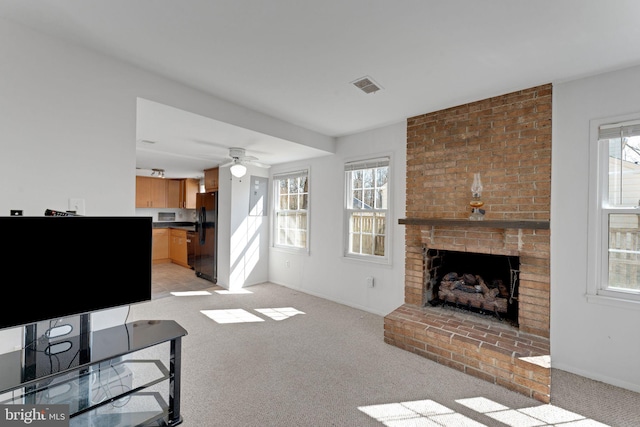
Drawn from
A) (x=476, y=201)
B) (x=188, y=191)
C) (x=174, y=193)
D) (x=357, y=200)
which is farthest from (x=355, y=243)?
(x=174, y=193)

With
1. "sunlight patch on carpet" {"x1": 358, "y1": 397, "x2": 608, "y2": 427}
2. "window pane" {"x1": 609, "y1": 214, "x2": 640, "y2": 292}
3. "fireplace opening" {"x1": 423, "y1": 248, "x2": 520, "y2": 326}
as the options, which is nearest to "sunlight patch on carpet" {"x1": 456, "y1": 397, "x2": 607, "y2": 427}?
"sunlight patch on carpet" {"x1": 358, "y1": 397, "x2": 608, "y2": 427}

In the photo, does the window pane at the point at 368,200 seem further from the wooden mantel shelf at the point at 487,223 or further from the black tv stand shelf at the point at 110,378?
the black tv stand shelf at the point at 110,378

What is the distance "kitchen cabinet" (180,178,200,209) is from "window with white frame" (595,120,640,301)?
7.63 meters

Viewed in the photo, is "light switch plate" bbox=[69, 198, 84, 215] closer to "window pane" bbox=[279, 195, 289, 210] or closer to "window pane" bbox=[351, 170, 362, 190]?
"window pane" bbox=[351, 170, 362, 190]

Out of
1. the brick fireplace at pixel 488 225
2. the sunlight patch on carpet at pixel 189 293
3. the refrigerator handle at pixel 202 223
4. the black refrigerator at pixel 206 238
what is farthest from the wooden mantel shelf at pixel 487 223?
the refrigerator handle at pixel 202 223

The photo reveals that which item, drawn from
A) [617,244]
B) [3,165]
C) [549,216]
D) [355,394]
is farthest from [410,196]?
[3,165]

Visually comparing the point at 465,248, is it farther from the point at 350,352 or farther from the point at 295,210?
the point at 295,210

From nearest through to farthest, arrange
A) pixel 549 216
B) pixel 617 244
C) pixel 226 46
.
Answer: pixel 226 46 → pixel 617 244 → pixel 549 216

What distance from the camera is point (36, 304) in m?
1.46

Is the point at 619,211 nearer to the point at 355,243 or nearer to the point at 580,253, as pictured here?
the point at 580,253

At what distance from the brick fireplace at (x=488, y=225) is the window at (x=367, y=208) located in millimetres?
539

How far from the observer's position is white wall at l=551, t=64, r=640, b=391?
2.28 meters

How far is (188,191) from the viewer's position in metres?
7.37

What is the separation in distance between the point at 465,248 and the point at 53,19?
12.6 feet
